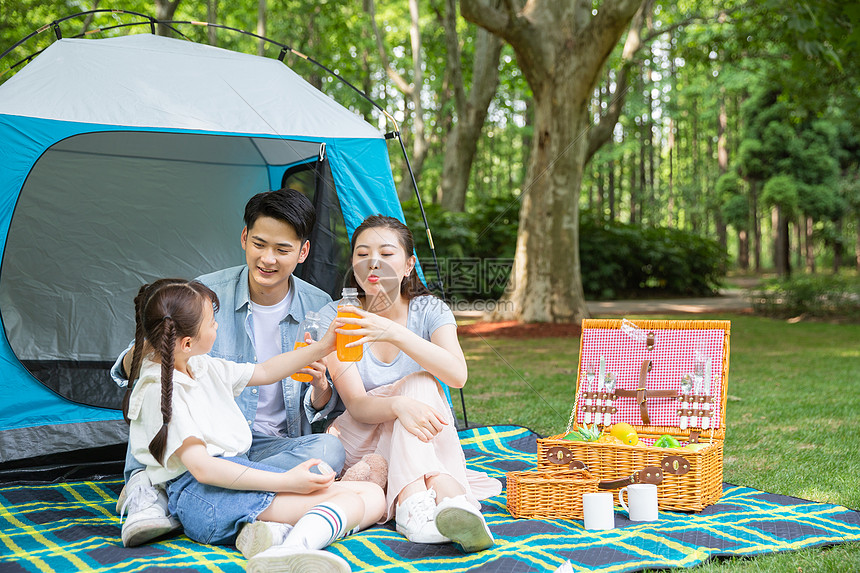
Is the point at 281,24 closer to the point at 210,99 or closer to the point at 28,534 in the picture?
the point at 210,99

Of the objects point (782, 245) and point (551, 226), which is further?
point (782, 245)

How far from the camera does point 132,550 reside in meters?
1.99

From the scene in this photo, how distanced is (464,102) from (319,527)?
9.89m

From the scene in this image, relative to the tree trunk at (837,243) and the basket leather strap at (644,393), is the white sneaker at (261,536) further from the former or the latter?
the tree trunk at (837,243)

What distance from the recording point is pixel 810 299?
977cm

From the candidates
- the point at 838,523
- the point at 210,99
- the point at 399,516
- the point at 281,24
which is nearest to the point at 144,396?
the point at 399,516

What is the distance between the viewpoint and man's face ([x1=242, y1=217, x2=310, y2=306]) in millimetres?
2344

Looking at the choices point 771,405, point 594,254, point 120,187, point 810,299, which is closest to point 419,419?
point 120,187

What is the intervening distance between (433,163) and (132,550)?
16.9 meters

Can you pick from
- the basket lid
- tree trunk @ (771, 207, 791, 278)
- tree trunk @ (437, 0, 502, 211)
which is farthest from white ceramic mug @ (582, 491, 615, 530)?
tree trunk @ (771, 207, 791, 278)

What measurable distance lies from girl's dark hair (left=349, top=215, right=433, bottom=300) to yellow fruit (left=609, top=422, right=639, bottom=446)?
83cm

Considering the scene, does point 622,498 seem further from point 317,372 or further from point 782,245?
point 782,245

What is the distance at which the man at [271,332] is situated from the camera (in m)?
2.18

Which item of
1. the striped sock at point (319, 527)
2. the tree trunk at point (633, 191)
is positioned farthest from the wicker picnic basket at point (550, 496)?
the tree trunk at point (633, 191)
